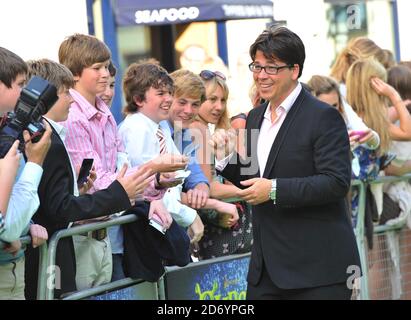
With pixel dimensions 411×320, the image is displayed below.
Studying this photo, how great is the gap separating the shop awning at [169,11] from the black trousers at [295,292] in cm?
782

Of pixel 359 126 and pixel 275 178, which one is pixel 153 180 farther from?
pixel 359 126

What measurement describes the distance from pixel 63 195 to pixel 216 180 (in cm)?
202

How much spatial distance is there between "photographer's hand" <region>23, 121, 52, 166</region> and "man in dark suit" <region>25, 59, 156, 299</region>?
26cm

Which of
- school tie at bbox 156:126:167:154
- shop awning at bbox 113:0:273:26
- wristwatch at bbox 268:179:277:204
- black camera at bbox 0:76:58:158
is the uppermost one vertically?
shop awning at bbox 113:0:273:26

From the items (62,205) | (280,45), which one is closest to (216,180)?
(280,45)

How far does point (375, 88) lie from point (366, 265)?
4.69ft

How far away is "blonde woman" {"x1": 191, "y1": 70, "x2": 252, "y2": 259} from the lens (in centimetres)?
687

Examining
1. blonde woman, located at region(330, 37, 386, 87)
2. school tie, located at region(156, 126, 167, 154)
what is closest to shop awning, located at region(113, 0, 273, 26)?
blonde woman, located at region(330, 37, 386, 87)

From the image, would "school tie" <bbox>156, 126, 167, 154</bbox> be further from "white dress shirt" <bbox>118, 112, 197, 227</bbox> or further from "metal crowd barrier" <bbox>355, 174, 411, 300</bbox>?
"metal crowd barrier" <bbox>355, 174, 411, 300</bbox>

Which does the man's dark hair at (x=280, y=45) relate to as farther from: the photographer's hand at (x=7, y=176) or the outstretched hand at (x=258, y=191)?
the photographer's hand at (x=7, y=176)

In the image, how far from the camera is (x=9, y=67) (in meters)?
5.16

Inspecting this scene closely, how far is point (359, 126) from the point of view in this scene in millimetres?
8000

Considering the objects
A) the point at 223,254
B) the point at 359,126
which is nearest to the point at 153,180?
the point at 223,254

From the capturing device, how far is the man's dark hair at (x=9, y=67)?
16.9 ft
